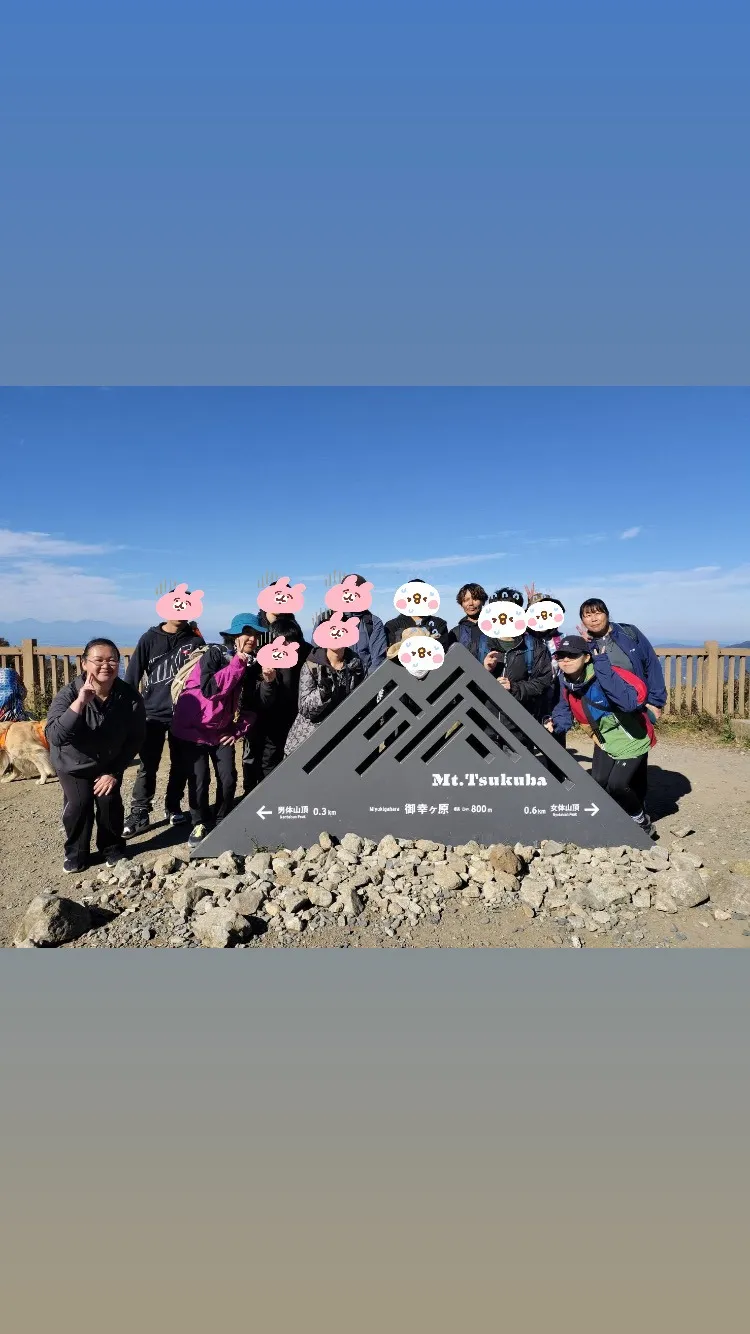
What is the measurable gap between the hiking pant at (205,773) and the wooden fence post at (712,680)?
8.56m

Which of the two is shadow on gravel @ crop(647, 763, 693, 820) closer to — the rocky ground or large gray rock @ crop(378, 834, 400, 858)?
the rocky ground

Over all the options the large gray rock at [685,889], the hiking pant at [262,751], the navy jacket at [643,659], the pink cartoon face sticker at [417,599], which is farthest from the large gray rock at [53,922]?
the navy jacket at [643,659]

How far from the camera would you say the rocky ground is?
3607 mm

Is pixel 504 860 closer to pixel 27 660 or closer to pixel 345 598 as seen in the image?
pixel 345 598

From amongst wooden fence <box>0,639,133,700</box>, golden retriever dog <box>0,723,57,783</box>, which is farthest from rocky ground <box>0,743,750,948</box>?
wooden fence <box>0,639,133,700</box>

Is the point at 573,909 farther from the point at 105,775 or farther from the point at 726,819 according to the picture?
the point at 105,775

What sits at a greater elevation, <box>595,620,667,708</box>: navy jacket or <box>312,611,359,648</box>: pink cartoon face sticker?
<box>312,611,359,648</box>: pink cartoon face sticker

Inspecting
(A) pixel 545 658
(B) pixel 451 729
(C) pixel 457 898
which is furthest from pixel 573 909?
(A) pixel 545 658

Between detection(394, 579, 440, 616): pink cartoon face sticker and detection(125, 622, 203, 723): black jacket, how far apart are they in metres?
1.60

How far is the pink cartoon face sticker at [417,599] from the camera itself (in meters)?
4.56

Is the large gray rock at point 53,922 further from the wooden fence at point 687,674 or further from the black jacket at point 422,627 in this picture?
the wooden fence at point 687,674

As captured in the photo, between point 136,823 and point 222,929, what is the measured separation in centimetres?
210

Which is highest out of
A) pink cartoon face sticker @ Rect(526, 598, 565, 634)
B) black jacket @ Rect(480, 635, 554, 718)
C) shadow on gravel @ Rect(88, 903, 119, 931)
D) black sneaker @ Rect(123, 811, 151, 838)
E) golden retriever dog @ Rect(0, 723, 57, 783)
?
pink cartoon face sticker @ Rect(526, 598, 565, 634)

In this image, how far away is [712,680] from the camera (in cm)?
1064
